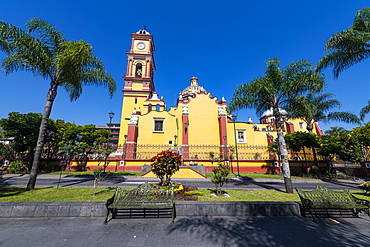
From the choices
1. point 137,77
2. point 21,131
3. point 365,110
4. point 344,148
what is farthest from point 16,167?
point 365,110

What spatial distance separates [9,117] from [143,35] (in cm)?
2468

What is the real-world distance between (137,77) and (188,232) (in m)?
28.0

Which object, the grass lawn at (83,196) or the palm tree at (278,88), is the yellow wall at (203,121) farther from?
the grass lawn at (83,196)

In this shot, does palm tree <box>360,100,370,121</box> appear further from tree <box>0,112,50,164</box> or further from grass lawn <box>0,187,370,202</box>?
Answer: tree <box>0,112,50,164</box>

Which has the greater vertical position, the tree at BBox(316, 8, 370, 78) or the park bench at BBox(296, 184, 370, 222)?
the tree at BBox(316, 8, 370, 78)

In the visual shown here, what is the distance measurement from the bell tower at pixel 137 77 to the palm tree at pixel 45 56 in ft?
54.5

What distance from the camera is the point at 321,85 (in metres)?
7.87

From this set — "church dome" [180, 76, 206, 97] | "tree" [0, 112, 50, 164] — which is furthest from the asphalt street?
"church dome" [180, 76, 206, 97]

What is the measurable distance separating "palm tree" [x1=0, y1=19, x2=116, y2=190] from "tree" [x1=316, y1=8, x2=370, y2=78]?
1288cm

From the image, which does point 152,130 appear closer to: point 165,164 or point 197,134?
point 197,134

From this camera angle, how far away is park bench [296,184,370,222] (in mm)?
4179

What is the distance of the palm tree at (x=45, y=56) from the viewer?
7055 millimetres

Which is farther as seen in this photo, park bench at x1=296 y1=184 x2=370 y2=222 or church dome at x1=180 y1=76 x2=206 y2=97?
church dome at x1=180 y1=76 x2=206 y2=97

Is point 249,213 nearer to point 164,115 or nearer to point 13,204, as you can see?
point 13,204
